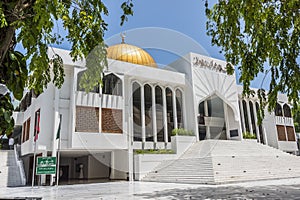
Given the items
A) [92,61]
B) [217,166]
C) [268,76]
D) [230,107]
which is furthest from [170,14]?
[230,107]

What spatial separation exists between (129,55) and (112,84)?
3.92 metres

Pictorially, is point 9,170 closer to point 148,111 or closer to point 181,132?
point 148,111

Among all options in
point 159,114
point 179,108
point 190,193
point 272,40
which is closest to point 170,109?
point 179,108

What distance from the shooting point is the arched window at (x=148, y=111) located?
57.0 ft

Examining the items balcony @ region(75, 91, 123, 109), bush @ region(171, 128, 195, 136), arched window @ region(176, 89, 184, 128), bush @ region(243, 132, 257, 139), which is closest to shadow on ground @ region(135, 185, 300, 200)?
balcony @ region(75, 91, 123, 109)

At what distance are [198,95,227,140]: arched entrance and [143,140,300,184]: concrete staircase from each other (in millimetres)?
3107

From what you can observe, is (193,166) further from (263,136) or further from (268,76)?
(263,136)

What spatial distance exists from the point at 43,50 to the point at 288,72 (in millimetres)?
3844

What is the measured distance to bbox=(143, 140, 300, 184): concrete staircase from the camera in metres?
12.5

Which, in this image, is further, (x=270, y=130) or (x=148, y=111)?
(x=270, y=130)

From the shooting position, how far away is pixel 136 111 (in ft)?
56.6

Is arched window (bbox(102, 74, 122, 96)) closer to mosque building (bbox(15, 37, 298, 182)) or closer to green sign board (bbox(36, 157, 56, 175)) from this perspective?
mosque building (bbox(15, 37, 298, 182))

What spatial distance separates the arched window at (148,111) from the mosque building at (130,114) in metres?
0.07

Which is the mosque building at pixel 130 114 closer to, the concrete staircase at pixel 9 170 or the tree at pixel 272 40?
Answer: the concrete staircase at pixel 9 170
